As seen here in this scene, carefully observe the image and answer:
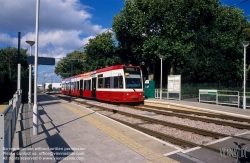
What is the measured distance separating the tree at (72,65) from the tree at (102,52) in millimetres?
22327

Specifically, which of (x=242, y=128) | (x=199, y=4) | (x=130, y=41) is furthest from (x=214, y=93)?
(x=130, y=41)

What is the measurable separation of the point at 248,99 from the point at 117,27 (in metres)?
19.8

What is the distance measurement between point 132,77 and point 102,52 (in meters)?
18.8

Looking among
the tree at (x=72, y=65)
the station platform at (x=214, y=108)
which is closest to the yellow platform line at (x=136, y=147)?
the station platform at (x=214, y=108)

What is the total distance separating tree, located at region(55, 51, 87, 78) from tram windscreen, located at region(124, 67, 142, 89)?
136 ft

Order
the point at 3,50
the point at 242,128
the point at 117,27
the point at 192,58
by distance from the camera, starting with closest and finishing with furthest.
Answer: the point at 242,128, the point at 192,58, the point at 117,27, the point at 3,50

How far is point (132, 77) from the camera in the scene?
17.5 meters

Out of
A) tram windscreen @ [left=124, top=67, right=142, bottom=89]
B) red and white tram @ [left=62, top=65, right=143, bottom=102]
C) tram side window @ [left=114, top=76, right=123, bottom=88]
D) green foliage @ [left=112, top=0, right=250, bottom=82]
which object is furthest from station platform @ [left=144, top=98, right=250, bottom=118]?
green foliage @ [left=112, top=0, right=250, bottom=82]

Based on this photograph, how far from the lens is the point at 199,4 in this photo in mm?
25609

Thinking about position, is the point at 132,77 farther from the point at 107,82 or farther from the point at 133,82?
the point at 107,82

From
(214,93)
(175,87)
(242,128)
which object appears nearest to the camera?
(242,128)

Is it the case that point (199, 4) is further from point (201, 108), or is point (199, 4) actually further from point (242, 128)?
point (242, 128)

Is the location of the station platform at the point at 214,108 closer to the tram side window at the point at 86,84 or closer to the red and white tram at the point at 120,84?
the red and white tram at the point at 120,84

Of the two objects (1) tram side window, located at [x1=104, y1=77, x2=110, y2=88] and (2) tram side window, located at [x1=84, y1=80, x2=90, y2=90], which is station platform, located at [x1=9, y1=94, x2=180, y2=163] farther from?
(2) tram side window, located at [x1=84, y1=80, x2=90, y2=90]
